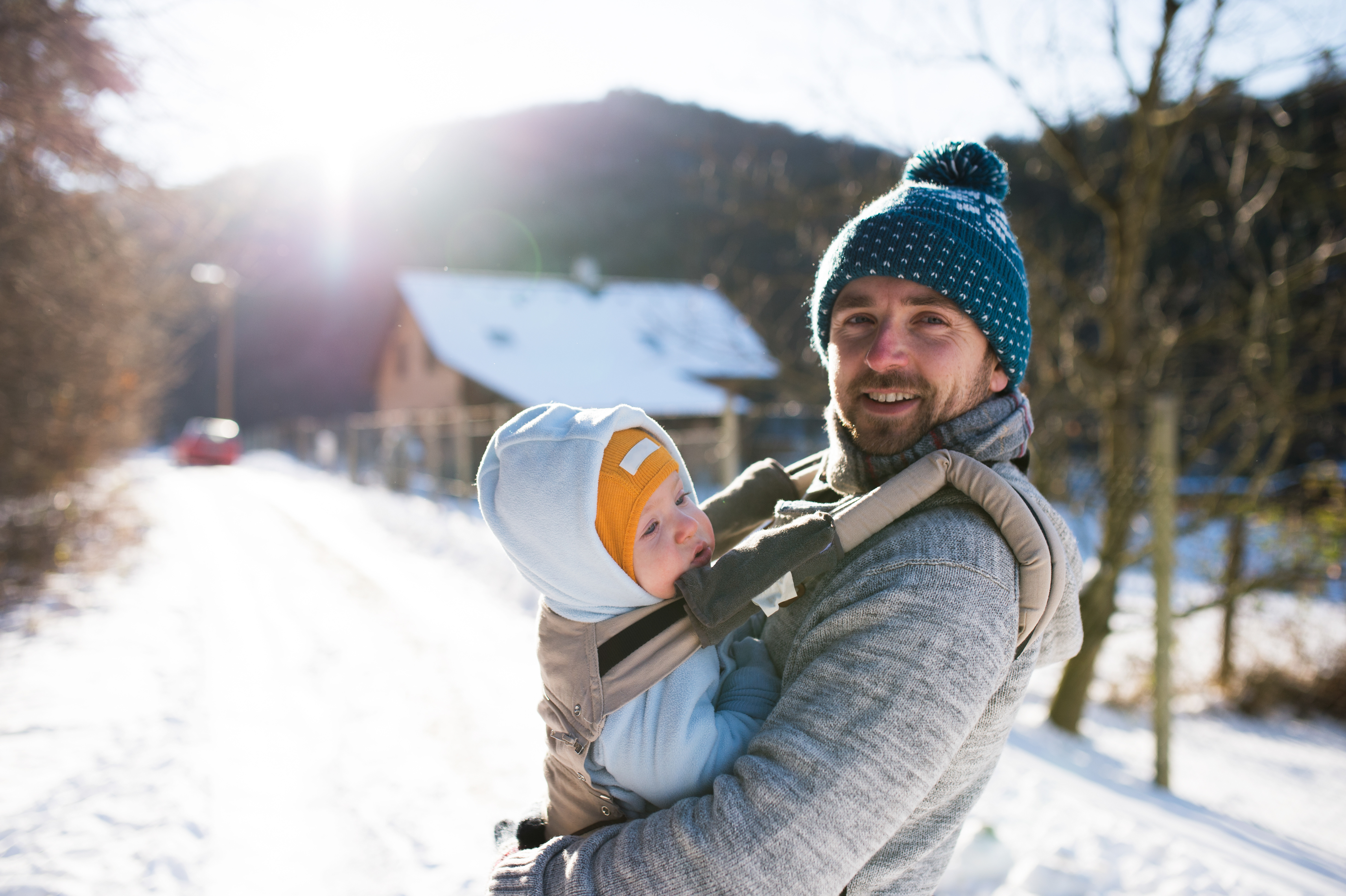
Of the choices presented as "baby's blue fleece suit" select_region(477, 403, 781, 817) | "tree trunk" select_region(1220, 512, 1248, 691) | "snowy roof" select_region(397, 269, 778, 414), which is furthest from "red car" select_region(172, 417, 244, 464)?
"baby's blue fleece suit" select_region(477, 403, 781, 817)

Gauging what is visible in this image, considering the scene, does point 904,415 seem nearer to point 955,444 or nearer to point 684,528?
point 955,444

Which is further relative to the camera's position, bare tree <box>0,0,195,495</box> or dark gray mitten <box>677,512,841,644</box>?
bare tree <box>0,0,195,495</box>

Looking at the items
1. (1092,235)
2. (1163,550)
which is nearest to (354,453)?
(1092,235)

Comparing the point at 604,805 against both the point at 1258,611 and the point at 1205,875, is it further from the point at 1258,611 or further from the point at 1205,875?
the point at 1258,611

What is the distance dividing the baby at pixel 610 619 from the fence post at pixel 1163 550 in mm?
3939

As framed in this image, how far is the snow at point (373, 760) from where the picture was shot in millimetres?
3211

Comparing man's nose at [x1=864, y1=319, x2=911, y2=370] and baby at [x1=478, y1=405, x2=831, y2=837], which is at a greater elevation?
man's nose at [x1=864, y1=319, x2=911, y2=370]

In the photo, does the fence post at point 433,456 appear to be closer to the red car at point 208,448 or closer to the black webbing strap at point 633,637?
the black webbing strap at point 633,637

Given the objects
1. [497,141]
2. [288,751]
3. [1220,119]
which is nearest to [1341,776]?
[1220,119]

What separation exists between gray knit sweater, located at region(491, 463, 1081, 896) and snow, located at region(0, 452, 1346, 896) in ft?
2.09

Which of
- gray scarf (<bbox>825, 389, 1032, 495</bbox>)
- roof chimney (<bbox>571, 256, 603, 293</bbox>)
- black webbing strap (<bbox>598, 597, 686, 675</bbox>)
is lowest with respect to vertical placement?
roof chimney (<bbox>571, 256, 603, 293</bbox>)

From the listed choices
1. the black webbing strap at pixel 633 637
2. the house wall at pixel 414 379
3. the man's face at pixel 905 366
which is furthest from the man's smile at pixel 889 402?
the house wall at pixel 414 379

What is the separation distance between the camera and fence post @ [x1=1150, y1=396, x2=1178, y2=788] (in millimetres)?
4387

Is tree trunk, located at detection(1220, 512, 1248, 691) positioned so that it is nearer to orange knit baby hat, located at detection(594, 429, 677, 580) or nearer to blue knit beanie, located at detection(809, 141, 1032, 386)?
blue knit beanie, located at detection(809, 141, 1032, 386)
